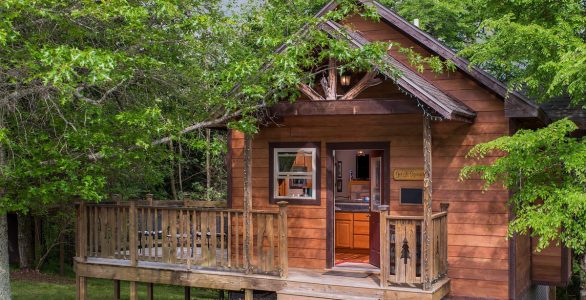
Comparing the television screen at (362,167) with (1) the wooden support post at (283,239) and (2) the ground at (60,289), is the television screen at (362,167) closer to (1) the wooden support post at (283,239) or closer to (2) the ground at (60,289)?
(1) the wooden support post at (283,239)

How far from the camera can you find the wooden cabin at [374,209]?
26.6 ft

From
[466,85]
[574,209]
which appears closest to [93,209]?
[466,85]

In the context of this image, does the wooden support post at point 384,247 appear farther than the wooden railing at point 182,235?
No

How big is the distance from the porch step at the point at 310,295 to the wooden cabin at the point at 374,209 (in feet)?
0.08

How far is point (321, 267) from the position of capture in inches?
386

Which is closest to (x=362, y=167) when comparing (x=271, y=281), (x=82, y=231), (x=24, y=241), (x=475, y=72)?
(x=475, y=72)

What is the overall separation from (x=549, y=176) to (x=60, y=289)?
12773mm

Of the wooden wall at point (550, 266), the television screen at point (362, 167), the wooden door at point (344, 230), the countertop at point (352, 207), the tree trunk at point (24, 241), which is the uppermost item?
the television screen at point (362, 167)

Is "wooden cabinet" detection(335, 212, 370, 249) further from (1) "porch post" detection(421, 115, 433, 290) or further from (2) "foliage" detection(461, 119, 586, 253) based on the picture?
(2) "foliage" detection(461, 119, 586, 253)

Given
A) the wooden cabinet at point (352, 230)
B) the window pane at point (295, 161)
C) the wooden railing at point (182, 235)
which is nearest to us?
the wooden railing at point (182, 235)

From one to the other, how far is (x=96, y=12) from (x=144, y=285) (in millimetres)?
11884

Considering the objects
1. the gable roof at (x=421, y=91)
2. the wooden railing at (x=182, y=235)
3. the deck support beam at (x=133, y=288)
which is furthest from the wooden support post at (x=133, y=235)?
the gable roof at (x=421, y=91)

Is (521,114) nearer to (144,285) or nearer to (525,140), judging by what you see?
(525,140)

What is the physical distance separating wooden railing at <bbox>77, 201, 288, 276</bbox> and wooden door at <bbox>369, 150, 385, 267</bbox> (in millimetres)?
1584
